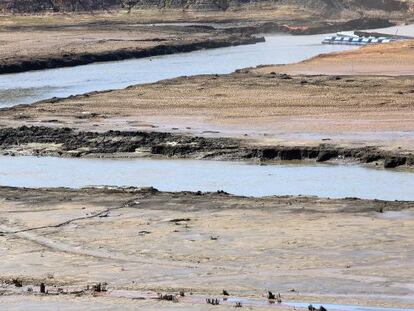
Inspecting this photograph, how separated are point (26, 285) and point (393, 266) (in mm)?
4317

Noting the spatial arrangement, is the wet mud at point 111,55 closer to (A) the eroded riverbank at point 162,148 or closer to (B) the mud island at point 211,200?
(B) the mud island at point 211,200

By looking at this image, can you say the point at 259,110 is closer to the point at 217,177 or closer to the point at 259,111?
the point at 259,111

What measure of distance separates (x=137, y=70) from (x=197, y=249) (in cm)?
3842

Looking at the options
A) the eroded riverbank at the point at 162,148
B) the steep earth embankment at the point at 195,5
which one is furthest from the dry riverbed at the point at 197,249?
the steep earth embankment at the point at 195,5

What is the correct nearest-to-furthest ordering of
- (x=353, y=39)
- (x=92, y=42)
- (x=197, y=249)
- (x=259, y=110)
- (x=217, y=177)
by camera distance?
(x=197, y=249)
(x=217, y=177)
(x=259, y=110)
(x=92, y=42)
(x=353, y=39)

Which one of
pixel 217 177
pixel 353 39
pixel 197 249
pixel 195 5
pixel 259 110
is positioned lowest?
pixel 195 5

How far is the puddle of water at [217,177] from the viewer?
802 inches

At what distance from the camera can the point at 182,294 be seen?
1287 centimetres

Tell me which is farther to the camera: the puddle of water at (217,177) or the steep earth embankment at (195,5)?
the steep earth embankment at (195,5)

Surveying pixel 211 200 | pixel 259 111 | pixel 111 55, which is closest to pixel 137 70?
pixel 111 55

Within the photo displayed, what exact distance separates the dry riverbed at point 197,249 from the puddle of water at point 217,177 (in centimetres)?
163

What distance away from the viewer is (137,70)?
5322 cm

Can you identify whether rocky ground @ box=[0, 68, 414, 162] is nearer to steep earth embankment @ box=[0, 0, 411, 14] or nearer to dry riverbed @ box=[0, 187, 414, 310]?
dry riverbed @ box=[0, 187, 414, 310]

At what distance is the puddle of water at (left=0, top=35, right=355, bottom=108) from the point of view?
42.8m
